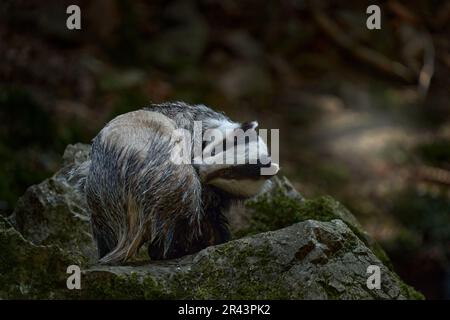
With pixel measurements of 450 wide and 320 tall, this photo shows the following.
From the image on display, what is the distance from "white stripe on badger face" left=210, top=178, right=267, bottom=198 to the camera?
3931 mm

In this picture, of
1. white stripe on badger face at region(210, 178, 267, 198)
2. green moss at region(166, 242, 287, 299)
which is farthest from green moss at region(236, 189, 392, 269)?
green moss at region(166, 242, 287, 299)

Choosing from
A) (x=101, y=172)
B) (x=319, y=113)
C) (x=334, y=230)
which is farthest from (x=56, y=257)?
(x=319, y=113)

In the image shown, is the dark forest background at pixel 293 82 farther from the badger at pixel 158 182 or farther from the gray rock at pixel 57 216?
the badger at pixel 158 182

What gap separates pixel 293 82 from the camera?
1423cm

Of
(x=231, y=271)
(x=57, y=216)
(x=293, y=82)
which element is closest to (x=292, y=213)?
(x=231, y=271)

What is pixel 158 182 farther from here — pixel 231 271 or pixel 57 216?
pixel 57 216

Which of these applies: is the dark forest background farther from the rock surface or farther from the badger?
the rock surface

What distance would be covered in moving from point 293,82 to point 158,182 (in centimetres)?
1068

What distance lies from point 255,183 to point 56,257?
110cm

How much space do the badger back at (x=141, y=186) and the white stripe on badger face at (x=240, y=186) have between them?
0.13 meters

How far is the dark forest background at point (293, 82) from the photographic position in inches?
426

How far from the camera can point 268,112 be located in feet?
44.6
